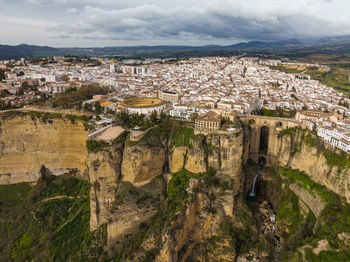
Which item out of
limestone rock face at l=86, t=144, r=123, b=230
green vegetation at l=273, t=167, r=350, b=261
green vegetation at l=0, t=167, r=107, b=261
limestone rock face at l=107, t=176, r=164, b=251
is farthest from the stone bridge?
green vegetation at l=0, t=167, r=107, b=261

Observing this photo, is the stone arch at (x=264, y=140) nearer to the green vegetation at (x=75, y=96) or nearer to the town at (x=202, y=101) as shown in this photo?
the town at (x=202, y=101)

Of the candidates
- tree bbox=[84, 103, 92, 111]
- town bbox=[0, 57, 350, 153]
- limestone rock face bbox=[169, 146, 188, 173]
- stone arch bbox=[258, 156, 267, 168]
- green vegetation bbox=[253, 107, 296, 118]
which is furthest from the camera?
green vegetation bbox=[253, 107, 296, 118]

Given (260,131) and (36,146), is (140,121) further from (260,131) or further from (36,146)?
(260,131)

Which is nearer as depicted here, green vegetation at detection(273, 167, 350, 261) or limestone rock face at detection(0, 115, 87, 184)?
green vegetation at detection(273, 167, 350, 261)

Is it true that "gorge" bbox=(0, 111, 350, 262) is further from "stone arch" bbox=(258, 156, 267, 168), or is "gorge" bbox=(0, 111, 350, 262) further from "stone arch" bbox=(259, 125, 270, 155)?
"stone arch" bbox=(259, 125, 270, 155)

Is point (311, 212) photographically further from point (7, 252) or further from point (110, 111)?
point (7, 252)

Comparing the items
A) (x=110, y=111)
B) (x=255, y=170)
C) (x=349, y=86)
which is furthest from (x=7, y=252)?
(x=349, y=86)

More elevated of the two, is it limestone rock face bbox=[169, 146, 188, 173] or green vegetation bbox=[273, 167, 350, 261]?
limestone rock face bbox=[169, 146, 188, 173]
